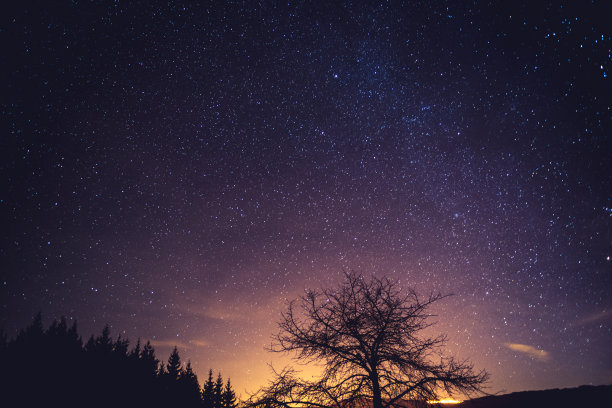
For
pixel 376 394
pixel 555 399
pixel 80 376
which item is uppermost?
pixel 80 376

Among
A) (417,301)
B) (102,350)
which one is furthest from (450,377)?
(102,350)

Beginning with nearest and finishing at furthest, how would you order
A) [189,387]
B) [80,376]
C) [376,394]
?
[376,394]
[80,376]
[189,387]

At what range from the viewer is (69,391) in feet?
127

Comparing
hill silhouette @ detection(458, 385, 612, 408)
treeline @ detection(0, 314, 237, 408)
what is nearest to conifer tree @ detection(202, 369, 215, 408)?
treeline @ detection(0, 314, 237, 408)

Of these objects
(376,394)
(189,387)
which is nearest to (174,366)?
(189,387)

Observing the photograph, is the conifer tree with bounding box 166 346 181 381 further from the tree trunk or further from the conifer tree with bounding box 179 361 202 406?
the tree trunk

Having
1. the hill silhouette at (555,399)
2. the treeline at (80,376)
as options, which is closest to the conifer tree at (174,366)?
the treeline at (80,376)

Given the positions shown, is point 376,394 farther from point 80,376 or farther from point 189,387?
point 189,387

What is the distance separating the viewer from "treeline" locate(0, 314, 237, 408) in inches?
1483

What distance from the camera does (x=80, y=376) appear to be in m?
Answer: 40.3

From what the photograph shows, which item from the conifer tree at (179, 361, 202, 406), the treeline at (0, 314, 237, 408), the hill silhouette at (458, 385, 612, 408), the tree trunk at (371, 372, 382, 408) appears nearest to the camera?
the tree trunk at (371, 372, 382, 408)

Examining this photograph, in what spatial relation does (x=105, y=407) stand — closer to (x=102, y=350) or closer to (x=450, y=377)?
(x=102, y=350)

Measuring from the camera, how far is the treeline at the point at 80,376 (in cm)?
3766

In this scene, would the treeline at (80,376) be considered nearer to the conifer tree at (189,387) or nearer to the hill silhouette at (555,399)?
the conifer tree at (189,387)
